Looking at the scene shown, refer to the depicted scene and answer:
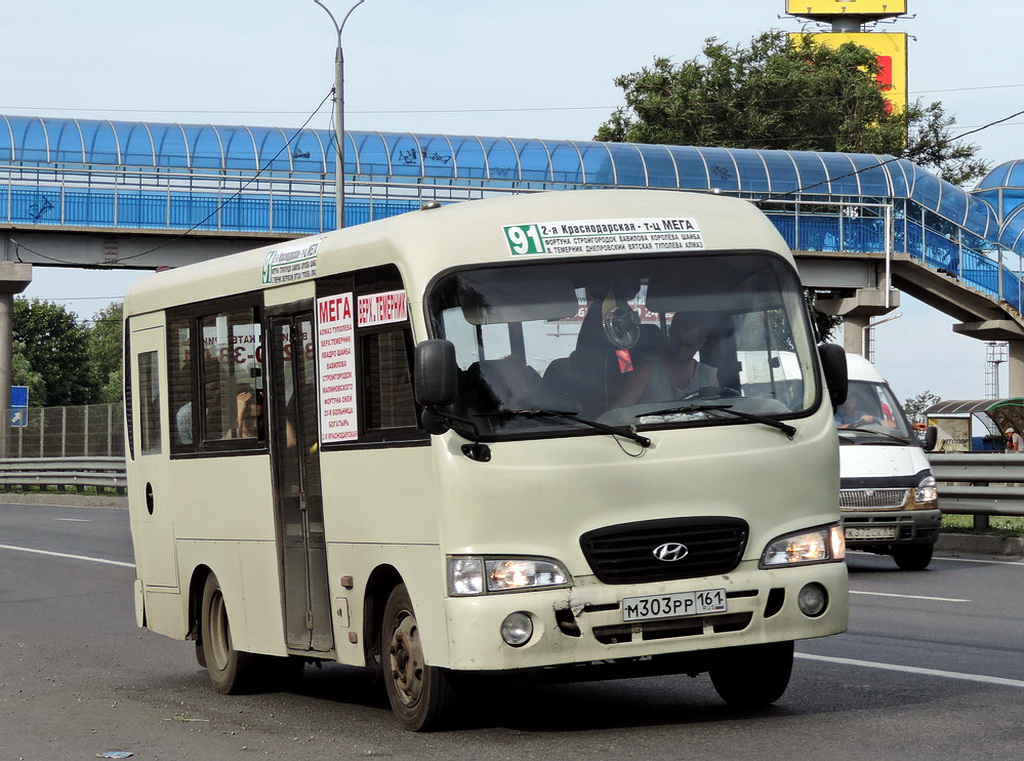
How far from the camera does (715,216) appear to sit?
868 cm

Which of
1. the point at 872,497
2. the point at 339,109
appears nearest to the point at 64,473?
the point at 339,109

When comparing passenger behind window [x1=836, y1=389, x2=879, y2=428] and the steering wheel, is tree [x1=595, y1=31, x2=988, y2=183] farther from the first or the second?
the steering wheel

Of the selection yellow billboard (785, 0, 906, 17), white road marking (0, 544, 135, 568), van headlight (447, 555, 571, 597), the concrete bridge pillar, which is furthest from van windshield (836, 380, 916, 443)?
yellow billboard (785, 0, 906, 17)

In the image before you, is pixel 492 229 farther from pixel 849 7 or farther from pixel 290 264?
pixel 849 7

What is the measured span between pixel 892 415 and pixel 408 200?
88.8ft

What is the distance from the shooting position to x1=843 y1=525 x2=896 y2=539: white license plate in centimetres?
1731

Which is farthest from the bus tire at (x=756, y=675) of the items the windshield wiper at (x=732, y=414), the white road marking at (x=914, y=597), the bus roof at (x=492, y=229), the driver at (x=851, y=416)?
the driver at (x=851, y=416)

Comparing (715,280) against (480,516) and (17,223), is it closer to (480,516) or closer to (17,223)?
(480,516)

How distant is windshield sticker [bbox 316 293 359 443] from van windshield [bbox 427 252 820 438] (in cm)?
88

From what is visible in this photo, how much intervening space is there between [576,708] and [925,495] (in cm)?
922

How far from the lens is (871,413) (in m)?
18.4

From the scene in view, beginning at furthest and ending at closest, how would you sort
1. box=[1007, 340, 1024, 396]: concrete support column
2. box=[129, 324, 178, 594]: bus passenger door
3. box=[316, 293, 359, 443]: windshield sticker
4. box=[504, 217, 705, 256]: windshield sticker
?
box=[1007, 340, 1024, 396]: concrete support column
box=[129, 324, 178, 594]: bus passenger door
box=[316, 293, 359, 443]: windshield sticker
box=[504, 217, 705, 256]: windshield sticker

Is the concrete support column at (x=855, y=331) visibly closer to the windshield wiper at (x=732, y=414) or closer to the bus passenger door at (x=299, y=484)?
the bus passenger door at (x=299, y=484)

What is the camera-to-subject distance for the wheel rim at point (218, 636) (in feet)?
34.4
